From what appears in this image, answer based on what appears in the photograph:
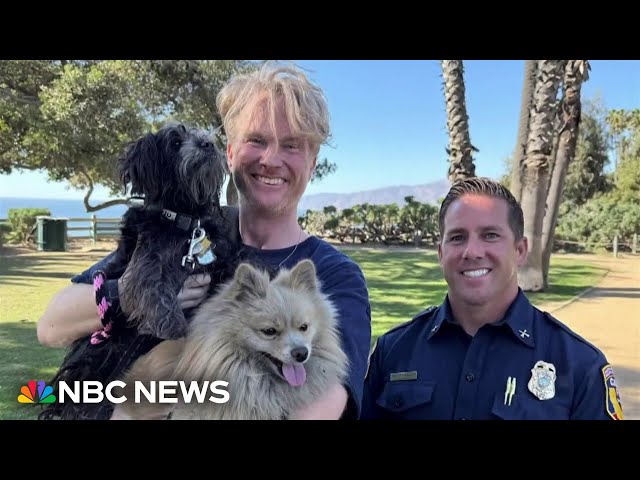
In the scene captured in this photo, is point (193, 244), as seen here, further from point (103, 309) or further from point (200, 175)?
point (103, 309)

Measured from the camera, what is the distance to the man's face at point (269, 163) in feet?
5.57

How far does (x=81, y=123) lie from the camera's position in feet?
8.48

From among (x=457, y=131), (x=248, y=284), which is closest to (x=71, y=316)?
(x=248, y=284)

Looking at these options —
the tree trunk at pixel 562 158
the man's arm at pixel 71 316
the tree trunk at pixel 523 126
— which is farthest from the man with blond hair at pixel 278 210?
the tree trunk at pixel 562 158

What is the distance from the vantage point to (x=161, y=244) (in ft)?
5.56

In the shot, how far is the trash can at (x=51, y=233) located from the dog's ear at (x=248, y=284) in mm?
1192

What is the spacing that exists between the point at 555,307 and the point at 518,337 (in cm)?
120

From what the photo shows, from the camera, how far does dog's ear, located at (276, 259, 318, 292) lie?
1.69 m

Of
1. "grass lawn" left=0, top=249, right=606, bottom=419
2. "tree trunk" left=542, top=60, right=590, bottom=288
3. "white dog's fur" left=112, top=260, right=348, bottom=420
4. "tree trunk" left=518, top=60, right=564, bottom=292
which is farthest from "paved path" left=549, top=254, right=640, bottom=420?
"white dog's fur" left=112, top=260, right=348, bottom=420

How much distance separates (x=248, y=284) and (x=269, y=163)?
0.41m

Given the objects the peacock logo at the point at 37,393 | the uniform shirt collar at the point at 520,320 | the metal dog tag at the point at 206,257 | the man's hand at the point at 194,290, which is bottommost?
the peacock logo at the point at 37,393

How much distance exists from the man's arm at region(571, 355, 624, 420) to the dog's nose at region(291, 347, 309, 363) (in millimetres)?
1036

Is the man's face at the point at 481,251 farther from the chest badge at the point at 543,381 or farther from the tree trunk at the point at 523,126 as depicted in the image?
the tree trunk at the point at 523,126
